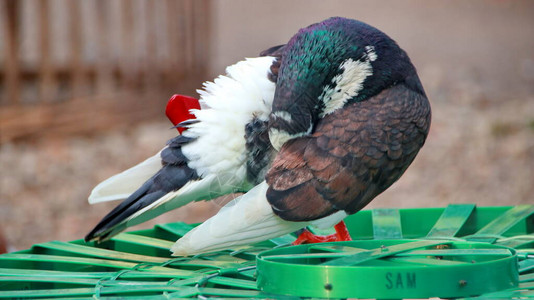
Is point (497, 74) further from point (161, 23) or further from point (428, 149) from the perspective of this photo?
point (161, 23)

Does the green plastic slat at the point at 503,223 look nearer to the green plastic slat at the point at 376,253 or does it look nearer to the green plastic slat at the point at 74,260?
the green plastic slat at the point at 376,253

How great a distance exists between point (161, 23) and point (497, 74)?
154 inches

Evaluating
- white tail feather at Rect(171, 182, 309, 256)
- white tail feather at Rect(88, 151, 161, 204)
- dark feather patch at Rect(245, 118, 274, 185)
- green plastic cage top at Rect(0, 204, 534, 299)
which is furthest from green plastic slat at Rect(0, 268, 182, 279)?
dark feather patch at Rect(245, 118, 274, 185)

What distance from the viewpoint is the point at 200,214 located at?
5504mm

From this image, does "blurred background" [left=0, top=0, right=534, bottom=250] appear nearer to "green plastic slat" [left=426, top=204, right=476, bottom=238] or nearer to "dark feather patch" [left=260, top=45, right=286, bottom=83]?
"dark feather patch" [left=260, top=45, right=286, bottom=83]

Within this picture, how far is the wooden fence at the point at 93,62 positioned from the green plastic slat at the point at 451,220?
4469 mm

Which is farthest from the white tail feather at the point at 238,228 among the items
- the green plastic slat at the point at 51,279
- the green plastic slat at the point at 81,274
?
the green plastic slat at the point at 51,279

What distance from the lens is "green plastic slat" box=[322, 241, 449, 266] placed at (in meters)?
1.58

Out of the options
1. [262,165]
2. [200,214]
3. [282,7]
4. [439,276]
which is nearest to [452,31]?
[282,7]

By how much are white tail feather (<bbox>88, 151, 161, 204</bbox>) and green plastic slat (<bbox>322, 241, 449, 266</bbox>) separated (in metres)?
0.87

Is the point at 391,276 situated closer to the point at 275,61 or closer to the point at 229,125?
the point at 229,125

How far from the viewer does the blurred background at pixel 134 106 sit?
5.59 metres

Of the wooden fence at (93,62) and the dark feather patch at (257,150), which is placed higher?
the wooden fence at (93,62)

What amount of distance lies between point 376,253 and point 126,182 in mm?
977
